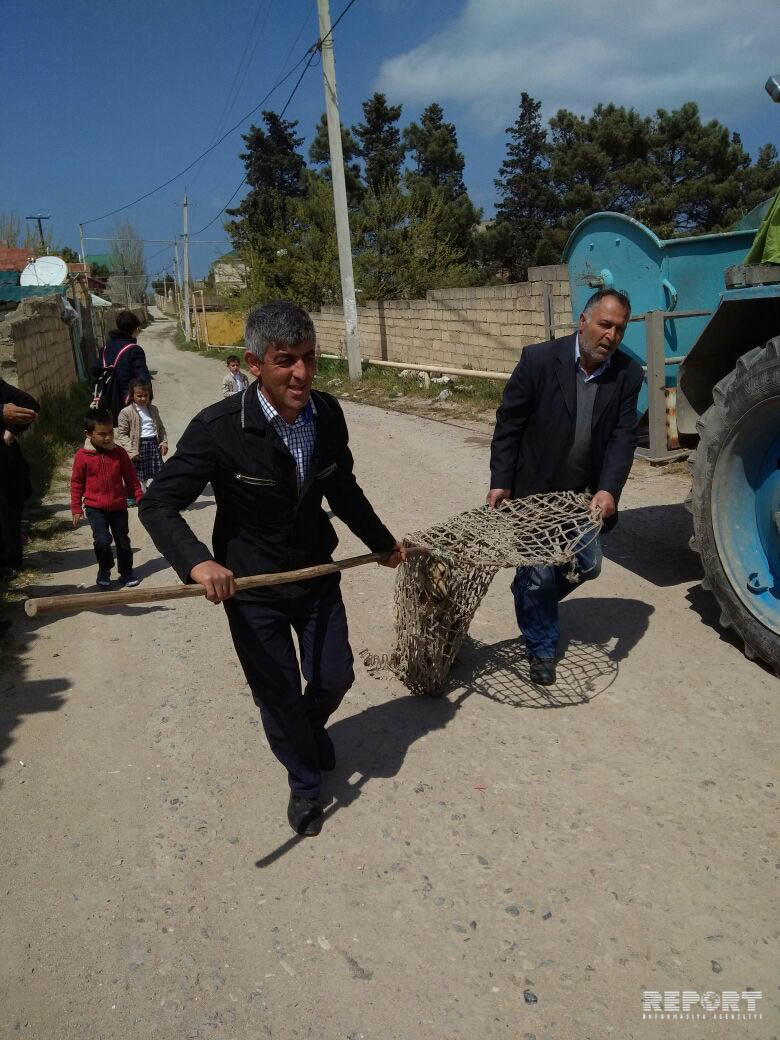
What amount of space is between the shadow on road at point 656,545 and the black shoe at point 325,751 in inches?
95.4

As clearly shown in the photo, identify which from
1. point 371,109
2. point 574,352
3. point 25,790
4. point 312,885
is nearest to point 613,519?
point 574,352

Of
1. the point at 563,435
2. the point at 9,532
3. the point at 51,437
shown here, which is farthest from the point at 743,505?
the point at 51,437

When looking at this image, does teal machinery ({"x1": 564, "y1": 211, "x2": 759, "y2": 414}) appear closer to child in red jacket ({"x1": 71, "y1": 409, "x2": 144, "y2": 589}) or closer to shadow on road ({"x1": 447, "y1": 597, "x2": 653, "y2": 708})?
shadow on road ({"x1": 447, "y1": 597, "x2": 653, "y2": 708})

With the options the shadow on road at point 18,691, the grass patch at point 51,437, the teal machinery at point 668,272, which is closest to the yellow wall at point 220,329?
the grass patch at point 51,437

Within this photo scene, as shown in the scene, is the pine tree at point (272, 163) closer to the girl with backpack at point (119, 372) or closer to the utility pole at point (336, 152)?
the utility pole at point (336, 152)

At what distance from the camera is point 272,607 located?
106 inches

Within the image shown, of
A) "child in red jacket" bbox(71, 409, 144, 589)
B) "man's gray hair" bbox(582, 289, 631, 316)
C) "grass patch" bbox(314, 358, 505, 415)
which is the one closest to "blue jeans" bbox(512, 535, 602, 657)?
"man's gray hair" bbox(582, 289, 631, 316)

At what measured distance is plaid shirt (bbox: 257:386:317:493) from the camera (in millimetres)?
2576

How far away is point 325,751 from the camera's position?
304cm

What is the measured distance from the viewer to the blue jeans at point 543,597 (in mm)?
3510

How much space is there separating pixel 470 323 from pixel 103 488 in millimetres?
10743

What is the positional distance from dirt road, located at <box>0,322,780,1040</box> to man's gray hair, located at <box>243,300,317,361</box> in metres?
1.67

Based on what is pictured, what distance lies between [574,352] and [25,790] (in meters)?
2.90

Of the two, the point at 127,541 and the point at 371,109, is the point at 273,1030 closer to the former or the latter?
the point at 127,541
